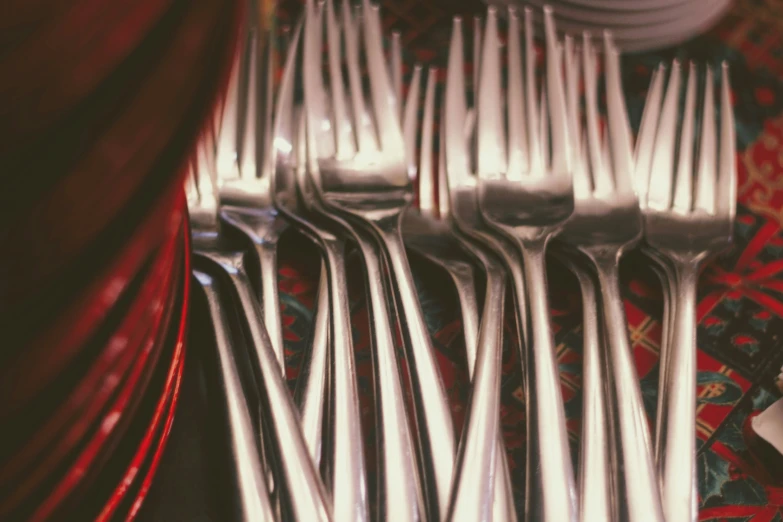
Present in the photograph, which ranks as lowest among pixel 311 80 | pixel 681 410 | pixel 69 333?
pixel 681 410

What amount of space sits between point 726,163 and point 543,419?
258mm

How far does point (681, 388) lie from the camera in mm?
349

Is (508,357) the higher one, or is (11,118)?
(11,118)

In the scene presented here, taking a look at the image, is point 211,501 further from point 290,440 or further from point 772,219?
point 772,219

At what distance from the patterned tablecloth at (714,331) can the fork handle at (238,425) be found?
5 cm

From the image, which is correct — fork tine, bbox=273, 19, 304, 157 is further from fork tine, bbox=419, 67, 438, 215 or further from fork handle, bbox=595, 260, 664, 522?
fork handle, bbox=595, 260, 664, 522

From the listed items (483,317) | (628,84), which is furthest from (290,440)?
(628,84)

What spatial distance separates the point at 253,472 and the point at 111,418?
79mm

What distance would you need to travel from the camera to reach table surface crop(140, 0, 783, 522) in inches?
12.7

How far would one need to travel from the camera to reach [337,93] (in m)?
0.44

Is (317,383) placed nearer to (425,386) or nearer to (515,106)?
(425,386)

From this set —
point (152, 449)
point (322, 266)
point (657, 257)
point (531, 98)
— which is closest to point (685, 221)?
point (657, 257)

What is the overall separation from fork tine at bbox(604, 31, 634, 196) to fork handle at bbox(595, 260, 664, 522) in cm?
6

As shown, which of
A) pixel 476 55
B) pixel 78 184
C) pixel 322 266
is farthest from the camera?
pixel 476 55
